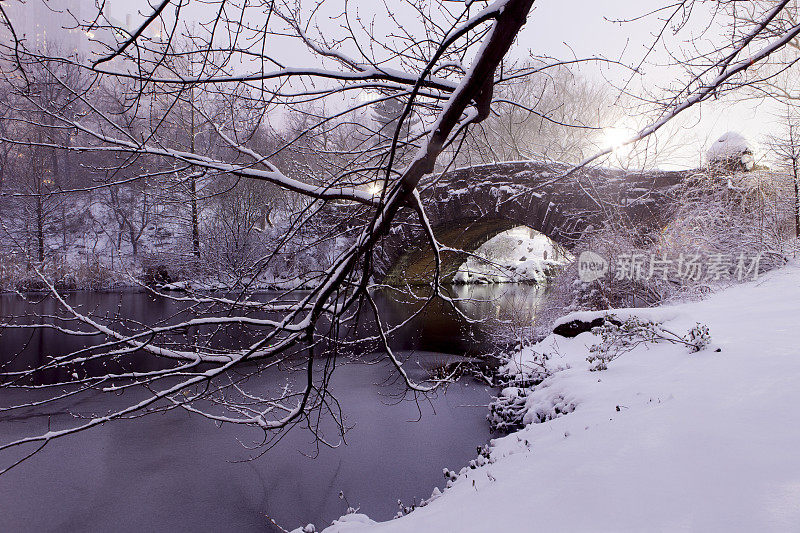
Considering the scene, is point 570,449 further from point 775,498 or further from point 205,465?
point 205,465

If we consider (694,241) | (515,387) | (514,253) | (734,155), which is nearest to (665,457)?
(515,387)

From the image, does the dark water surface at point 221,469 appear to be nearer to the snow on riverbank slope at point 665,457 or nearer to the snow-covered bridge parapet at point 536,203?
the snow on riverbank slope at point 665,457

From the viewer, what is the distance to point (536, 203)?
13.5m

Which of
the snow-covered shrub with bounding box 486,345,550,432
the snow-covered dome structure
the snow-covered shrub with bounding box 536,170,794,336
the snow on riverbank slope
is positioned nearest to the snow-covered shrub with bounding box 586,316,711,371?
the snow on riverbank slope

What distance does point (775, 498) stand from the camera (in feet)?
6.30

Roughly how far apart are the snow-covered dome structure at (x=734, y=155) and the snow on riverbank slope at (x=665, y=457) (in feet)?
23.0

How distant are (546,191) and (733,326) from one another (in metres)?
7.86

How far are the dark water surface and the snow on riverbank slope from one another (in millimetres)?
878

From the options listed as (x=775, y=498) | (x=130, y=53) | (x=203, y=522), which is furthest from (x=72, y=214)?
(x=775, y=498)

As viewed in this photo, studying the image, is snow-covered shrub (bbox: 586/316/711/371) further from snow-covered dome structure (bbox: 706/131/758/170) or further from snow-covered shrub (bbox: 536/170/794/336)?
snow-covered dome structure (bbox: 706/131/758/170)

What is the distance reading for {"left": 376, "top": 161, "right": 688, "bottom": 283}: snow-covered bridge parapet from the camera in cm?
1105

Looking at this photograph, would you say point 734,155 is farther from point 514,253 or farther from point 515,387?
point 514,253

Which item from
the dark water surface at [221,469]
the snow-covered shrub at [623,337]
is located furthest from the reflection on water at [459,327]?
the dark water surface at [221,469]

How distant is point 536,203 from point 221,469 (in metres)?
10.9
